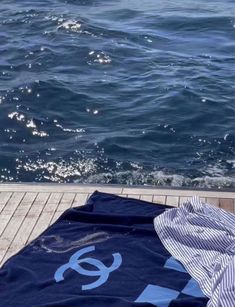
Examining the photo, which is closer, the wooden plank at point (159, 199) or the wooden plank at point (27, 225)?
the wooden plank at point (27, 225)

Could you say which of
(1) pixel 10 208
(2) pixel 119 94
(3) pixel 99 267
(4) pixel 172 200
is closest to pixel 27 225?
(1) pixel 10 208

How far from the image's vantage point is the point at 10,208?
354cm

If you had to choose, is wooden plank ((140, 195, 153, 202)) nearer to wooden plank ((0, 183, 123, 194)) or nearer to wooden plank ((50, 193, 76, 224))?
wooden plank ((0, 183, 123, 194))

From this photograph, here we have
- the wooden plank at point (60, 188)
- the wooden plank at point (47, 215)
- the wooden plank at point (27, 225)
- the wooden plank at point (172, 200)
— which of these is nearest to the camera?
the wooden plank at point (27, 225)

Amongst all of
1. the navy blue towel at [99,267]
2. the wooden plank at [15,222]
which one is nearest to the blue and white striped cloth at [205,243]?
the navy blue towel at [99,267]

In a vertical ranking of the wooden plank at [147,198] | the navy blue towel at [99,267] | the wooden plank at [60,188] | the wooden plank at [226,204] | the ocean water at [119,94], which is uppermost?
the navy blue towel at [99,267]

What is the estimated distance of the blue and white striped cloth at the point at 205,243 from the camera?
8.45ft

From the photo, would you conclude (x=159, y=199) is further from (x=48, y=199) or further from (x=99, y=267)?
(x=99, y=267)

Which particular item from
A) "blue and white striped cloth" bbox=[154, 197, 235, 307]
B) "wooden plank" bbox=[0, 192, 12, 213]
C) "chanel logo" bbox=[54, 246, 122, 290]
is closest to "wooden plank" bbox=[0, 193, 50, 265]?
"wooden plank" bbox=[0, 192, 12, 213]

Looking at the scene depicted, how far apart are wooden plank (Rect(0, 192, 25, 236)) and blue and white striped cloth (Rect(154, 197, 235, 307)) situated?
0.77 meters

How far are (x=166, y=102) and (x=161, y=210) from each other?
3.16m

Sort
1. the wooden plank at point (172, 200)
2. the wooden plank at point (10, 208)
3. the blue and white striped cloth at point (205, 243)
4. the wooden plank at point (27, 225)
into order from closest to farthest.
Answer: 1. the blue and white striped cloth at point (205, 243)
2. the wooden plank at point (27, 225)
3. the wooden plank at point (10, 208)
4. the wooden plank at point (172, 200)

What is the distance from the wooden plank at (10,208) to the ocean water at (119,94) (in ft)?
3.97

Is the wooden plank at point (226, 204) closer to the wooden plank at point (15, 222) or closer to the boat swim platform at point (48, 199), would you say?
the boat swim platform at point (48, 199)
